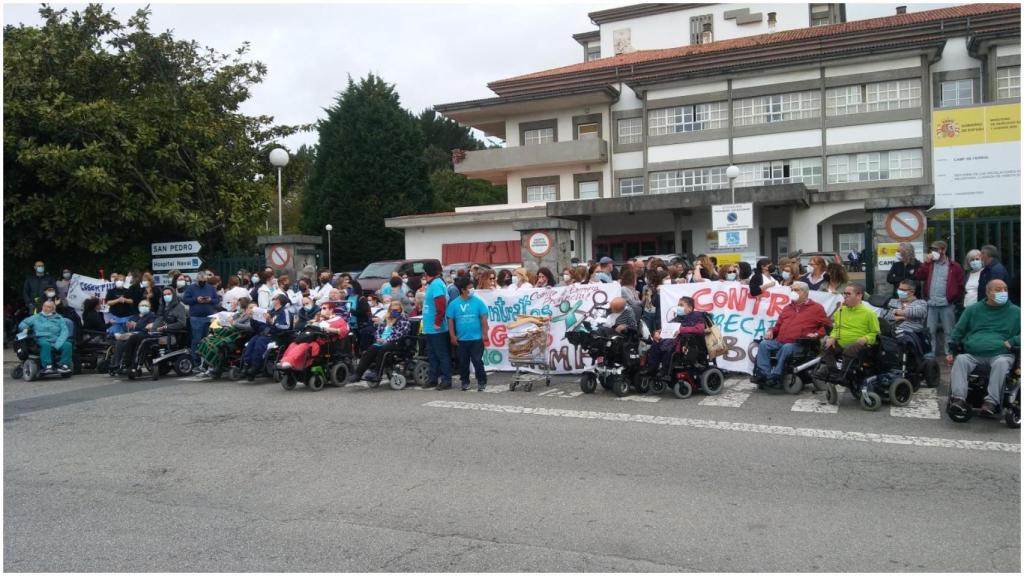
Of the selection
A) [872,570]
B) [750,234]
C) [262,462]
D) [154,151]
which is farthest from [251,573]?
[750,234]

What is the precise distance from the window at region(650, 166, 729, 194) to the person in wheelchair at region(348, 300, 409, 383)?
103ft

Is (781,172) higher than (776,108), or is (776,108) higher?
(776,108)

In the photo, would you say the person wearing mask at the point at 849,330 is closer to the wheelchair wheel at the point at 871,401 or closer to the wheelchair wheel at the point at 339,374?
the wheelchair wheel at the point at 871,401

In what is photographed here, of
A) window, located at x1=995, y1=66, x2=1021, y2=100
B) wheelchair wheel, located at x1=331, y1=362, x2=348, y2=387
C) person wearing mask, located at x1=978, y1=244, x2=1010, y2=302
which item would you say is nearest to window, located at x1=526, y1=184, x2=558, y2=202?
window, located at x1=995, y1=66, x2=1021, y2=100

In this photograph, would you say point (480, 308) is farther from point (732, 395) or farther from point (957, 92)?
point (957, 92)

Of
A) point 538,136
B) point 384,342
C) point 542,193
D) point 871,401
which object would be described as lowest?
point 871,401

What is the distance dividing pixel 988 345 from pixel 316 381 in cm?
887

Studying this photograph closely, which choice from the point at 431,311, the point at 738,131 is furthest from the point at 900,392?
the point at 738,131

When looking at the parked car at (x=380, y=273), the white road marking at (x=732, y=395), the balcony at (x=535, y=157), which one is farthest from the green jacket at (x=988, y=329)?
the balcony at (x=535, y=157)

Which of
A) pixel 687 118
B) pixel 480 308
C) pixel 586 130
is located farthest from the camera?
pixel 586 130

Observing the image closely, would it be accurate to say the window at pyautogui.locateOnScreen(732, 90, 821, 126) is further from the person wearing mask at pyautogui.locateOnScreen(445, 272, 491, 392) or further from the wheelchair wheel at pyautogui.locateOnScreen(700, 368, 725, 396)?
the person wearing mask at pyautogui.locateOnScreen(445, 272, 491, 392)

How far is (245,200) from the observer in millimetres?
24375

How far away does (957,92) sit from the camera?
38.1m

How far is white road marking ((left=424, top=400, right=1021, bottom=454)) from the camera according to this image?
7.92 meters
